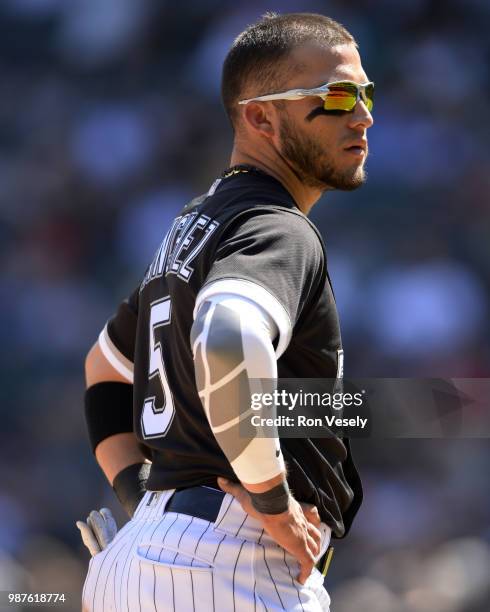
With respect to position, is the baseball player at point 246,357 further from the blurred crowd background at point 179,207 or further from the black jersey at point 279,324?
the blurred crowd background at point 179,207

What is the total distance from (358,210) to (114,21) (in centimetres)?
222

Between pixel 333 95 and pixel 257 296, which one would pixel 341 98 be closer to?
pixel 333 95

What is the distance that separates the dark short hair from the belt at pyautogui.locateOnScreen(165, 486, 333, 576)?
991mm

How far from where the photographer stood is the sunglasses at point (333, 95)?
2.38 m

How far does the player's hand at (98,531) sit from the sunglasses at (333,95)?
109cm

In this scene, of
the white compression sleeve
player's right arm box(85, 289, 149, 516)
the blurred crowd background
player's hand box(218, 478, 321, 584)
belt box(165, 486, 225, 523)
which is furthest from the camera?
the blurred crowd background

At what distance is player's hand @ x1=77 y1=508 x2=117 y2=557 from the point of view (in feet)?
7.87

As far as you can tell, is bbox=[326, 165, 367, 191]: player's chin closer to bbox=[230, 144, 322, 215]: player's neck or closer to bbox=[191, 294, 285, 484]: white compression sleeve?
bbox=[230, 144, 322, 215]: player's neck

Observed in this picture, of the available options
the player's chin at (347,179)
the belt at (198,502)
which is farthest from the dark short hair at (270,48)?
the belt at (198,502)

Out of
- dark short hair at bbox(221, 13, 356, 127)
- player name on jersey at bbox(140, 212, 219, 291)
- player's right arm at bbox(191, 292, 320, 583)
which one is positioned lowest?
player's right arm at bbox(191, 292, 320, 583)

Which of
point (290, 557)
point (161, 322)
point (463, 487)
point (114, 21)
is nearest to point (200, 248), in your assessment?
point (161, 322)

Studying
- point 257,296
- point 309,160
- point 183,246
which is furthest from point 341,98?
point 257,296

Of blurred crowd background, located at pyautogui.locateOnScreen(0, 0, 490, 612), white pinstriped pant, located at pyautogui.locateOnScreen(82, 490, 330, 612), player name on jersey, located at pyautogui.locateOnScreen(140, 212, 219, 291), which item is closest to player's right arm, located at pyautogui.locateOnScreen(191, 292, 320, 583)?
white pinstriped pant, located at pyautogui.locateOnScreen(82, 490, 330, 612)

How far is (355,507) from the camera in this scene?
2.29 meters
